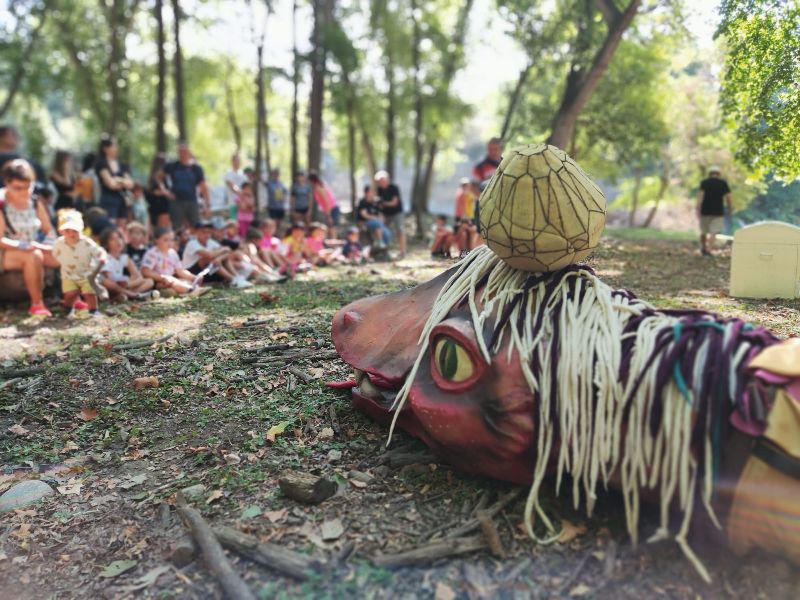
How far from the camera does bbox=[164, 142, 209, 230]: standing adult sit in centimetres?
935

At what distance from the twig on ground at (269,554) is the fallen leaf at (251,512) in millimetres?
116

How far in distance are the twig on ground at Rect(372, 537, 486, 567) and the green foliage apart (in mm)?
4475

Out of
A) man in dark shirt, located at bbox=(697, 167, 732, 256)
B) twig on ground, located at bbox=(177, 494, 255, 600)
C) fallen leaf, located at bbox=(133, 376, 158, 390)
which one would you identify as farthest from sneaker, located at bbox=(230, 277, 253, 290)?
man in dark shirt, located at bbox=(697, 167, 732, 256)

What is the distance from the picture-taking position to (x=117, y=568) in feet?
8.29

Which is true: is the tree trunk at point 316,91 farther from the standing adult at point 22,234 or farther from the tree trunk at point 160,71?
the standing adult at point 22,234

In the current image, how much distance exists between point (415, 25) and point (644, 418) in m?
18.2

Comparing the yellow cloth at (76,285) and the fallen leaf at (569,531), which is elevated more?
Answer: the yellow cloth at (76,285)

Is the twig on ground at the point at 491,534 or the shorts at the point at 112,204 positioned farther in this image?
the shorts at the point at 112,204

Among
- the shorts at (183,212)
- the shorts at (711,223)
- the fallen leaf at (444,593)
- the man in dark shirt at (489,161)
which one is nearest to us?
the fallen leaf at (444,593)

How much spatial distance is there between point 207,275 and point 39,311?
1.90 meters

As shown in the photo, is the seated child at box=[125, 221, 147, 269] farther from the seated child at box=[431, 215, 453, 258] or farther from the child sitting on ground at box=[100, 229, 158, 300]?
the seated child at box=[431, 215, 453, 258]

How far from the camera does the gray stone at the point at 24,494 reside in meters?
2.98

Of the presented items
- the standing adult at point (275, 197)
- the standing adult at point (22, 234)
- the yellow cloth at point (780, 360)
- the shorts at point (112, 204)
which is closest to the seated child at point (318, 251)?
the standing adult at point (275, 197)

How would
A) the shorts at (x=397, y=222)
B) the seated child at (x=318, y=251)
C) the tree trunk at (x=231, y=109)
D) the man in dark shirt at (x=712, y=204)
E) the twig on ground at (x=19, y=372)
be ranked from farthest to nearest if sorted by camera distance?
the tree trunk at (x=231, y=109), the shorts at (x=397, y=222), the man in dark shirt at (x=712, y=204), the seated child at (x=318, y=251), the twig on ground at (x=19, y=372)
